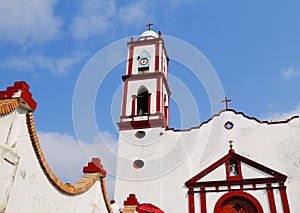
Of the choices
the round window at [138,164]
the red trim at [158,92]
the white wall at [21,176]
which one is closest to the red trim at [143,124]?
the red trim at [158,92]

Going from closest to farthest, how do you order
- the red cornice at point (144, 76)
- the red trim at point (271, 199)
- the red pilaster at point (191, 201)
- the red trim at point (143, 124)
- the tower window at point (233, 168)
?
1. the red trim at point (271, 199)
2. the red pilaster at point (191, 201)
3. the tower window at point (233, 168)
4. the red trim at point (143, 124)
5. the red cornice at point (144, 76)

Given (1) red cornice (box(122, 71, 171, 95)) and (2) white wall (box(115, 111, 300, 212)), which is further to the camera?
(1) red cornice (box(122, 71, 171, 95))

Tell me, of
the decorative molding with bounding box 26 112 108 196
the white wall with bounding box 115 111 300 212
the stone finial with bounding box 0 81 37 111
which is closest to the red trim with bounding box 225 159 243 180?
the white wall with bounding box 115 111 300 212

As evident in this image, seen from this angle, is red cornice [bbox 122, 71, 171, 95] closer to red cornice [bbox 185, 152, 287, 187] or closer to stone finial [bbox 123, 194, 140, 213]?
red cornice [bbox 185, 152, 287, 187]

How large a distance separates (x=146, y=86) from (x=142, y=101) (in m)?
0.89

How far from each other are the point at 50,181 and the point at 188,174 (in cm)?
1020

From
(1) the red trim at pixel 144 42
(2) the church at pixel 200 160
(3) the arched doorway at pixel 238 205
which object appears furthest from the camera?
(1) the red trim at pixel 144 42

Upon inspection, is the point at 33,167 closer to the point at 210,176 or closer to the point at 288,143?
the point at 210,176

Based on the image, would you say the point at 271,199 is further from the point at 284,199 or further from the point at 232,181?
the point at 232,181

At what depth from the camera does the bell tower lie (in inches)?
665

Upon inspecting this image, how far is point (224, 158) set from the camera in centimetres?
1479

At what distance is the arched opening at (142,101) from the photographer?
17672 millimetres

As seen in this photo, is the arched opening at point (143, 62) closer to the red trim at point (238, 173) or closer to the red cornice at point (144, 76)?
the red cornice at point (144, 76)

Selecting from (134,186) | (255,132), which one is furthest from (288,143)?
(134,186)
